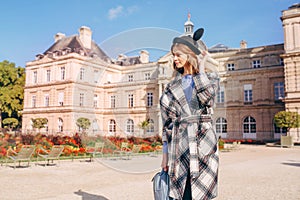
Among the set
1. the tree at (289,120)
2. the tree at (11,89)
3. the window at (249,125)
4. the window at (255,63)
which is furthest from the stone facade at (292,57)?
the tree at (11,89)

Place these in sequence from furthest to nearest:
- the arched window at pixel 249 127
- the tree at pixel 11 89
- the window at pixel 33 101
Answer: the tree at pixel 11 89
the window at pixel 33 101
the arched window at pixel 249 127

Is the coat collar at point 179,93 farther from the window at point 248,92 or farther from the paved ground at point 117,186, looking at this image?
Answer: the window at point 248,92

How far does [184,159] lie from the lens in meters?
2.21

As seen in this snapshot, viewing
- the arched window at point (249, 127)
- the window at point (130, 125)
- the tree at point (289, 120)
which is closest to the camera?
the window at point (130, 125)

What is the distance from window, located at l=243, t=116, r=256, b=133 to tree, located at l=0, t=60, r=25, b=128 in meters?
31.1

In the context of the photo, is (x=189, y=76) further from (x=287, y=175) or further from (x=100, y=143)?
(x=100, y=143)

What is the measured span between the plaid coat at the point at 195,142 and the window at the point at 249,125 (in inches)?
1139

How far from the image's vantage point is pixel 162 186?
224cm

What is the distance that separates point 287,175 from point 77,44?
1324 inches

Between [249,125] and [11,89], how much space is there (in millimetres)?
33229

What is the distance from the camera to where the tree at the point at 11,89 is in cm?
4031

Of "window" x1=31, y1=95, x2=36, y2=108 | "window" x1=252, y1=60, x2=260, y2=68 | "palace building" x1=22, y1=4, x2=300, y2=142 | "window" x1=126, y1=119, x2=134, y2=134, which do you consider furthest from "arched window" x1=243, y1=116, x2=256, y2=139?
"window" x1=31, y1=95, x2=36, y2=108

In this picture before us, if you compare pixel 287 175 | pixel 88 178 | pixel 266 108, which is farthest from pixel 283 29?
pixel 88 178

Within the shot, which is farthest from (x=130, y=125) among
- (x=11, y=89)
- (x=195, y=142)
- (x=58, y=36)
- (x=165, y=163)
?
(x=58, y=36)
